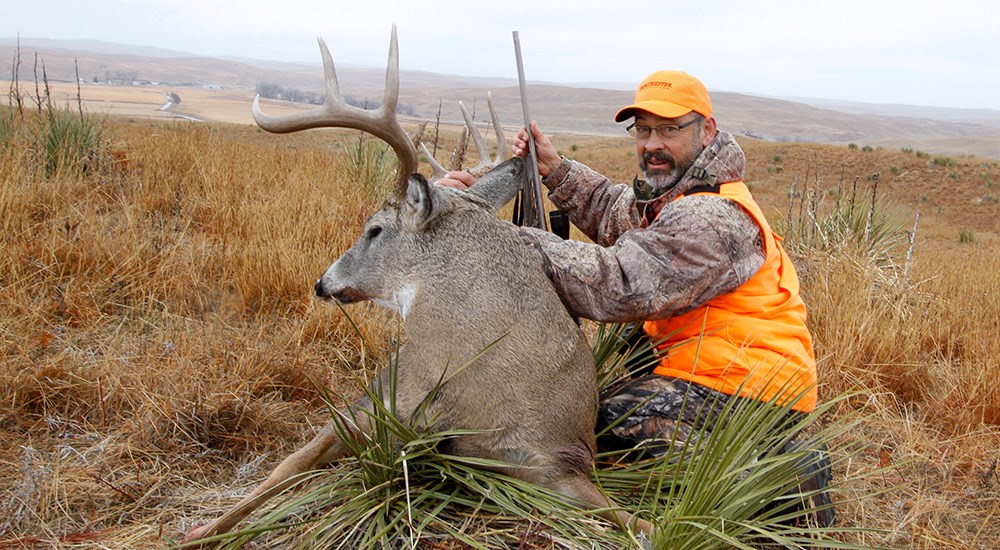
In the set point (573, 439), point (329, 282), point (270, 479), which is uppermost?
point (329, 282)

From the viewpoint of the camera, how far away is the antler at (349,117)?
2.99m

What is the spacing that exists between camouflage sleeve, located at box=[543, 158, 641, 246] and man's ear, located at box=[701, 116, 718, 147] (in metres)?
0.59

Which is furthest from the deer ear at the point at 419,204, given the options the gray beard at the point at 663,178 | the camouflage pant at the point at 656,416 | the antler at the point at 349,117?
the gray beard at the point at 663,178

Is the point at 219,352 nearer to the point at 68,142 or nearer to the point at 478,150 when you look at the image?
the point at 478,150

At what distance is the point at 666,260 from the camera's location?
9.77ft

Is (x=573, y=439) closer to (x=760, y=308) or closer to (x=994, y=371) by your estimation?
(x=760, y=308)

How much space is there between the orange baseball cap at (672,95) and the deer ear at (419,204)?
1.08 metres

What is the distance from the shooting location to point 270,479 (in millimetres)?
2781

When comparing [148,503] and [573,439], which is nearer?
[573,439]

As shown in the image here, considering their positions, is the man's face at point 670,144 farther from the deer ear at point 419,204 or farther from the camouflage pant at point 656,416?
the deer ear at point 419,204

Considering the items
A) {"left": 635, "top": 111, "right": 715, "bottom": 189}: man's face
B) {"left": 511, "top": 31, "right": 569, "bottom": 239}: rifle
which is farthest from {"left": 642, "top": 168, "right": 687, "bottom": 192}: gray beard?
{"left": 511, "top": 31, "right": 569, "bottom": 239}: rifle

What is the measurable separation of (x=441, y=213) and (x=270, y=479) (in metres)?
1.12

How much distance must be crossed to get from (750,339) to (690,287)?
1.13 ft

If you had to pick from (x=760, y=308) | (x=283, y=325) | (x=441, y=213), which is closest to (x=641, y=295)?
(x=760, y=308)
